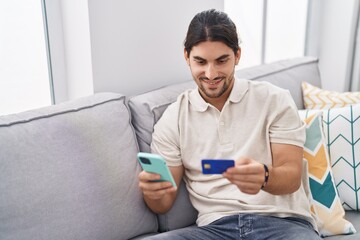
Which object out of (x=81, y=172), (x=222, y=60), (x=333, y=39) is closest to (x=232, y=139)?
(x=222, y=60)

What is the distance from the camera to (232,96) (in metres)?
1.47

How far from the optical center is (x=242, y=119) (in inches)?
57.3

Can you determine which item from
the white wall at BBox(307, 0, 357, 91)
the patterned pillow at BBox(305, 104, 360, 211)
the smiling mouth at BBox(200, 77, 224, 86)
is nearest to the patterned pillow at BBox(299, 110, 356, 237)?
the patterned pillow at BBox(305, 104, 360, 211)

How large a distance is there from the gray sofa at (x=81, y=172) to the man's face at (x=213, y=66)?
0.65 ft

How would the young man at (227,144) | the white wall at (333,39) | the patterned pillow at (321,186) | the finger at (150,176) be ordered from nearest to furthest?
the finger at (150,176), the young man at (227,144), the patterned pillow at (321,186), the white wall at (333,39)

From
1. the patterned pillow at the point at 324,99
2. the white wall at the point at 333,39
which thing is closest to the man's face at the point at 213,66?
the patterned pillow at the point at 324,99

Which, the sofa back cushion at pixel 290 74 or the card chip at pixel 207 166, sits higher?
the sofa back cushion at pixel 290 74

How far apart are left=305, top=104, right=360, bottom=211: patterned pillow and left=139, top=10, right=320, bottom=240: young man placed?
272 millimetres

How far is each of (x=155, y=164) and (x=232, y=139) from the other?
1.19ft

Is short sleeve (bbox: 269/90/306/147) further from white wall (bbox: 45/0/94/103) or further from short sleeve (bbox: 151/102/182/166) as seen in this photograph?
white wall (bbox: 45/0/94/103)

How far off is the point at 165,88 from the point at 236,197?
19.3 inches

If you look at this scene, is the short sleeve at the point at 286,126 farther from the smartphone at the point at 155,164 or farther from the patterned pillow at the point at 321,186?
the smartphone at the point at 155,164

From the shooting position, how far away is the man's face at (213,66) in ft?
4.57

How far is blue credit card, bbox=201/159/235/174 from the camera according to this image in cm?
114
